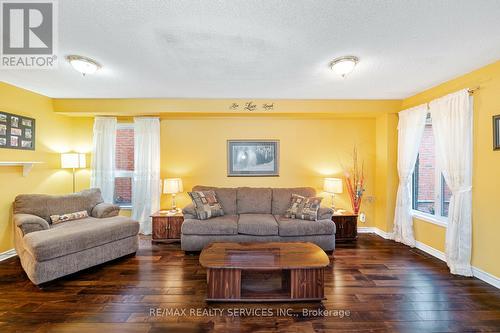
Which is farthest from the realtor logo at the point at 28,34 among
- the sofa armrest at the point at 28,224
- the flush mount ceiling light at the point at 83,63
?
the sofa armrest at the point at 28,224

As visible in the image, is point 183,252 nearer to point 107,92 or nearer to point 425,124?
point 107,92

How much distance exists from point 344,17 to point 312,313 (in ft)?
8.26

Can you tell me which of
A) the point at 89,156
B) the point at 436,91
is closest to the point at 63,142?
the point at 89,156

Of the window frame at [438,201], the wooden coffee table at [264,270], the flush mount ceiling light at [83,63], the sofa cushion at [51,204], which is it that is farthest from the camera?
the window frame at [438,201]

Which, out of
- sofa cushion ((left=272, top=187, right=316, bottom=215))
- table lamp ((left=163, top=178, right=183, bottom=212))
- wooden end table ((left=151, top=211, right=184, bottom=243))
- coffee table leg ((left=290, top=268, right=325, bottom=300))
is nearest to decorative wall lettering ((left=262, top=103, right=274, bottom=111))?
sofa cushion ((left=272, top=187, right=316, bottom=215))

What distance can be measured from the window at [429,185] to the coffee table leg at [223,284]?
311cm

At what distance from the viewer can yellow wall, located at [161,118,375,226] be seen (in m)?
4.44

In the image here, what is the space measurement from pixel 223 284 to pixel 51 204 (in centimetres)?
286

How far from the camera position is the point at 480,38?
2080 millimetres

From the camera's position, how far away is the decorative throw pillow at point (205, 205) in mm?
3580

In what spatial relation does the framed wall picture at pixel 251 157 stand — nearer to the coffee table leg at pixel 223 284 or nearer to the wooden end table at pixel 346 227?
the wooden end table at pixel 346 227

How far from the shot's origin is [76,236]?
108 inches

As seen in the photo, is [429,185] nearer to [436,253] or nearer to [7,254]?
[436,253]

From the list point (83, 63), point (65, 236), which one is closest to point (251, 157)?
point (83, 63)
